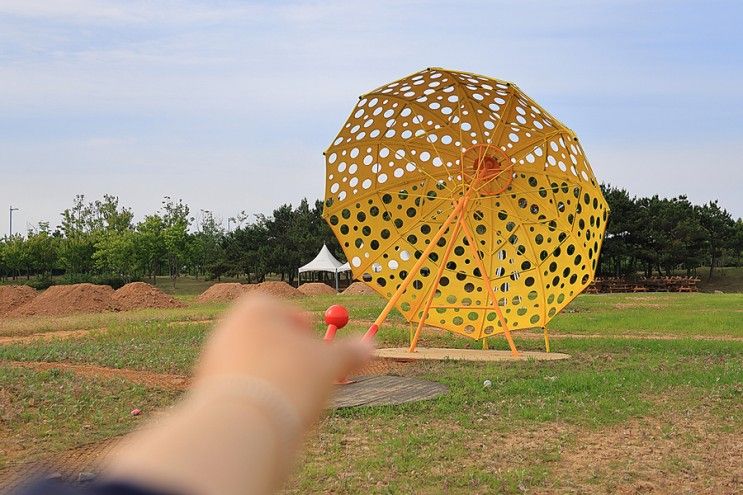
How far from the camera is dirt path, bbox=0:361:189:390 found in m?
12.2

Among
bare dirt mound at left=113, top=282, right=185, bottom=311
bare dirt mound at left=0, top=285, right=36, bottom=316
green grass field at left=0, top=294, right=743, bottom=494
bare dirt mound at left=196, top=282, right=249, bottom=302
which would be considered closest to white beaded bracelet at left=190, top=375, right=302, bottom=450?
green grass field at left=0, top=294, right=743, bottom=494

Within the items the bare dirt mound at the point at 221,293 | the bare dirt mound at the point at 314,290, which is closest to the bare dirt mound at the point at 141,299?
the bare dirt mound at the point at 221,293

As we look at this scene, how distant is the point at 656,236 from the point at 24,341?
47270mm

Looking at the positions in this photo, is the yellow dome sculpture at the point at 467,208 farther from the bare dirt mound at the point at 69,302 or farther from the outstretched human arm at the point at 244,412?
the bare dirt mound at the point at 69,302

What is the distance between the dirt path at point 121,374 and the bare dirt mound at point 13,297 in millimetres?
22224

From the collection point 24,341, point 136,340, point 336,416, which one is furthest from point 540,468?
point 24,341

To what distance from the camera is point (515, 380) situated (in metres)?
12.4

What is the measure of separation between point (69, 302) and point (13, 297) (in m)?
3.81

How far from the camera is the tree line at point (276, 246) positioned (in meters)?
58.6

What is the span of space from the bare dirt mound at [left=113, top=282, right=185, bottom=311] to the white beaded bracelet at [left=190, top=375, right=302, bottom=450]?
35898 mm

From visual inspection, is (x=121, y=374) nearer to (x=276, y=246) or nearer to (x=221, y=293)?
(x=221, y=293)

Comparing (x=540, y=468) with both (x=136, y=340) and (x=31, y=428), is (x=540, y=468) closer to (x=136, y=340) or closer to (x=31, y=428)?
(x=31, y=428)

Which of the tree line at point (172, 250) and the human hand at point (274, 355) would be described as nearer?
the human hand at point (274, 355)

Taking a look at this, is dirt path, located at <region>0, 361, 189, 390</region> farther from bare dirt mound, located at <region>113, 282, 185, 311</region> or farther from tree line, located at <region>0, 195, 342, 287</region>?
tree line, located at <region>0, 195, 342, 287</region>
